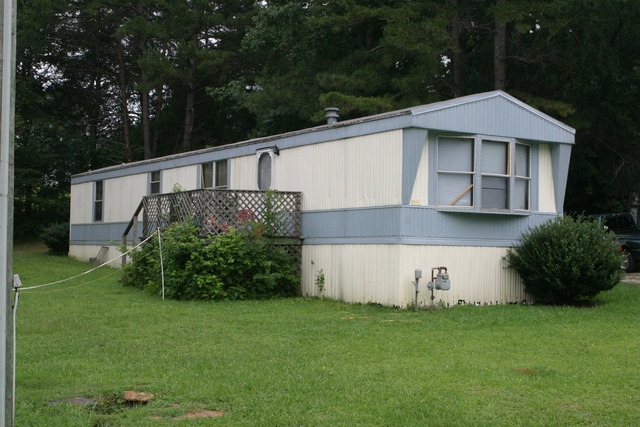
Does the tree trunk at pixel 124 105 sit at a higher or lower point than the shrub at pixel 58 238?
higher

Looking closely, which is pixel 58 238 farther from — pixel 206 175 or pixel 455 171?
pixel 455 171

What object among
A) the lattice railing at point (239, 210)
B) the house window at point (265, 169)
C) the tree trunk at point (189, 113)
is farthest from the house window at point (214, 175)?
the tree trunk at point (189, 113)

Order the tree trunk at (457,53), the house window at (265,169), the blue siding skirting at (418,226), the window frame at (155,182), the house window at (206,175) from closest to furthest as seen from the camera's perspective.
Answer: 1. the blue siding skirting at (418,226)
2. the house window at (265,169)
3. the house window at (206,175)
4. the window frame at (155,182)
5. the tree trunk at (457,53)

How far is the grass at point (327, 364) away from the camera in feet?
20.9

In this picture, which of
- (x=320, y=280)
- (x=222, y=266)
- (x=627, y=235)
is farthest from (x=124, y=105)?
(x=222, y=266)

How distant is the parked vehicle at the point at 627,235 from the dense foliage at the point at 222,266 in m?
9.71

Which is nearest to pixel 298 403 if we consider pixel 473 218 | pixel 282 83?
pixel 473 218

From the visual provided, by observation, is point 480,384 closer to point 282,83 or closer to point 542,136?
point 542,136

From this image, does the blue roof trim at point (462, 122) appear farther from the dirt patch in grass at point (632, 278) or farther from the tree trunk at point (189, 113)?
the tree trunk at point (189, 113)

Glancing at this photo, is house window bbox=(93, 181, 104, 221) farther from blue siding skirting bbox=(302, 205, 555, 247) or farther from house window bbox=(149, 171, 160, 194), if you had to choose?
blue siding skirting bbox=(302, 205, 555, 247)

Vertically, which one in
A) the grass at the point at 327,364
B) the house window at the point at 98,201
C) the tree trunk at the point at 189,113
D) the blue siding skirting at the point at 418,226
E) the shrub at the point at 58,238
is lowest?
the grass at the point at 327,364

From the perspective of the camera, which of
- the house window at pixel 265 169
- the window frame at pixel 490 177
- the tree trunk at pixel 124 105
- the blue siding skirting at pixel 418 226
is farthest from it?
the tree trunk at pixel 124 105

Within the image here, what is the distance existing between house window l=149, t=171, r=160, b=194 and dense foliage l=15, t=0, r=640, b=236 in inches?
200

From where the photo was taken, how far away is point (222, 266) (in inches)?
558
